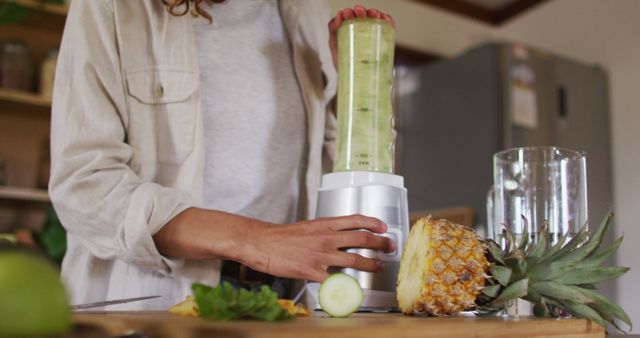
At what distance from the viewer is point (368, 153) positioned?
0.93 meters

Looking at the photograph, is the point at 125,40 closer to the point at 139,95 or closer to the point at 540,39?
the point at 139,95

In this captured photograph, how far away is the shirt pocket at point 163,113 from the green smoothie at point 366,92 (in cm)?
25

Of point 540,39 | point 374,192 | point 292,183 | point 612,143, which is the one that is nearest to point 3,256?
point 374,192

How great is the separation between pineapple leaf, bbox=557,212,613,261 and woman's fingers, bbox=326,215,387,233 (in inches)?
9.2

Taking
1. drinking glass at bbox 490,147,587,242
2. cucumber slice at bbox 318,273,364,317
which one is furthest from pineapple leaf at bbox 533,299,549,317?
cucumber slice at bbox 318,273,364,317

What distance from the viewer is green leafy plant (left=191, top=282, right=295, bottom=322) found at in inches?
21.9

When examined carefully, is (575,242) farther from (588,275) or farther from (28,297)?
(28,297)

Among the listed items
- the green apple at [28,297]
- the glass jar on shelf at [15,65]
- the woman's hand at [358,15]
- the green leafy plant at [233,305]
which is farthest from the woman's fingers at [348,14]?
the glass jar on shelf at [15,65]

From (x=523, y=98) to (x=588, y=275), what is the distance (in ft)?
7.86

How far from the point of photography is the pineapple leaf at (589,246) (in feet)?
2.65

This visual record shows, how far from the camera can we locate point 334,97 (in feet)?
4.22

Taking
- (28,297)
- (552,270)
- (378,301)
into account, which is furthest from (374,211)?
(28,297)

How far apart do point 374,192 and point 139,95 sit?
1.36ft

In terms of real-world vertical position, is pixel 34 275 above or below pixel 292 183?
below
